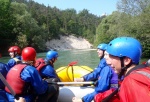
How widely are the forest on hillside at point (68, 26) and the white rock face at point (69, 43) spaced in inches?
86.5

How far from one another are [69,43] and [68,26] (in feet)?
A: 57.7

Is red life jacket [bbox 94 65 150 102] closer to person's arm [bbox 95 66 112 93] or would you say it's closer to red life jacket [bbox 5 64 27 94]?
person's arm [bbox 95 66 112 93]

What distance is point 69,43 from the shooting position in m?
85.1

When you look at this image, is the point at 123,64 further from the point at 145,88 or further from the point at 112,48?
the point at 145,88

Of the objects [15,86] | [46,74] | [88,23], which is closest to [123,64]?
[15,86]

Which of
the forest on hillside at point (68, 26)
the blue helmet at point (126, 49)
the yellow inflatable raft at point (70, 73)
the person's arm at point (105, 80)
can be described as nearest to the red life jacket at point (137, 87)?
the blue helmet at point (126, 49)

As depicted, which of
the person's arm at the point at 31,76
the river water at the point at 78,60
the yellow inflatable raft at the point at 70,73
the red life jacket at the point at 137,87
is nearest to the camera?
the red life jacket at the point at 137,87

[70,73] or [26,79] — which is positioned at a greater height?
[26,79]

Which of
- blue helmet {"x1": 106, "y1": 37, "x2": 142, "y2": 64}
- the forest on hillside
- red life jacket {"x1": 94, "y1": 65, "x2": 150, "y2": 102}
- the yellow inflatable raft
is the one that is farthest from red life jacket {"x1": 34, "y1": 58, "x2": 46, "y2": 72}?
the forest on hillside

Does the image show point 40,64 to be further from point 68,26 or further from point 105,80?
point 68,26

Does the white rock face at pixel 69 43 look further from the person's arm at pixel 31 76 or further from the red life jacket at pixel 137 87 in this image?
the red life jacket at pixel 137 87

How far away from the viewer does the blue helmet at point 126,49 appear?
1973mm

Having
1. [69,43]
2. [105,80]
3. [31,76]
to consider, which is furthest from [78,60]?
[69,43]

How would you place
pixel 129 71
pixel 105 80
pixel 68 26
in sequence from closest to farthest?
pixel 129 71 < pixel 105 80 < pixel 68 26
